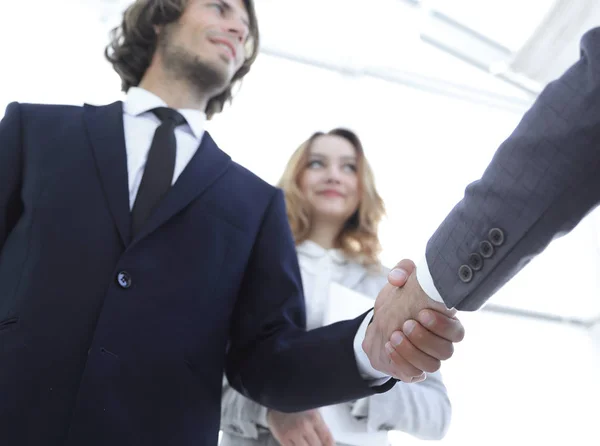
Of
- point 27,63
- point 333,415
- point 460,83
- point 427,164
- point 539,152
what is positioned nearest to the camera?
point 539,152

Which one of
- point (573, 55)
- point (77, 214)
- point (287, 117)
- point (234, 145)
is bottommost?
point (77, 214)

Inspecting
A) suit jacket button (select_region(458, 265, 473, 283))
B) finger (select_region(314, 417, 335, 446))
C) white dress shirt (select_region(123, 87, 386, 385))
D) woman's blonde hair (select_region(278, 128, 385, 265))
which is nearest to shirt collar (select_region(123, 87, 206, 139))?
white dress shirt (select_region(123, 87, 386, 385))

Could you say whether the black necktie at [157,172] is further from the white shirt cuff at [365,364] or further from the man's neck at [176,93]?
the white shirt cuff at [365,364]

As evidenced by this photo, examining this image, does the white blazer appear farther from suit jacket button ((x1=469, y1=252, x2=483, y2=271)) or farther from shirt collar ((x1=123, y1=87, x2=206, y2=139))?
suit jacket button ((x1=469, y1=252, x2=483, y2=271))

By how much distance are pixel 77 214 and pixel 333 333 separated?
543mm

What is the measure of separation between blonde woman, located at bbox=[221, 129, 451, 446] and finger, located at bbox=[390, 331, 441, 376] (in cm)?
45

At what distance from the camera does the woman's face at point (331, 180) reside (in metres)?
2.23

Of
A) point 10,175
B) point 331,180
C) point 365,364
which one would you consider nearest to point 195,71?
point 10,175

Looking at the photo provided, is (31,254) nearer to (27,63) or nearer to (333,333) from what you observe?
(333,333)

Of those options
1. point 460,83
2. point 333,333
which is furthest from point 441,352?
point 460,83

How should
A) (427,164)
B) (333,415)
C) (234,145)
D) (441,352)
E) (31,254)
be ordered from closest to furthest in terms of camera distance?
1. (441,352)
2. (31,254)
3. (333,415)
4. (234,145)
5. (427,164)

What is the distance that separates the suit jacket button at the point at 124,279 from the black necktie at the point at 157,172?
98mm

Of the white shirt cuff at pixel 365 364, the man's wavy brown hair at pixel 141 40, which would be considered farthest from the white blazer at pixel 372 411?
the man's wavy brown hair at pixel 141 40

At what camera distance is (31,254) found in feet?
4.09
